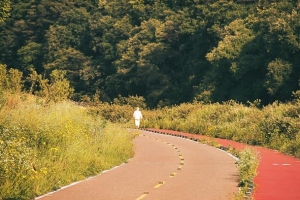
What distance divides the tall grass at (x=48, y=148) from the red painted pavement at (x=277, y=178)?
17.8ft

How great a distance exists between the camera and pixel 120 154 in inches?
1141

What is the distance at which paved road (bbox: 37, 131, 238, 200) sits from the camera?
57.6ft

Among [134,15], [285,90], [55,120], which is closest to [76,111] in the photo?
[55,120]

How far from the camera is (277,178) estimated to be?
21625 millimetres

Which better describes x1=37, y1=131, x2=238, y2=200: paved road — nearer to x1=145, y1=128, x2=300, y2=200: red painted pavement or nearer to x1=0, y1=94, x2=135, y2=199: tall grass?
x1=0, y1=94, x2=135, y2=199: tall grass

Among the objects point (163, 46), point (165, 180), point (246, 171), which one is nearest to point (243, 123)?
point (246, 171)

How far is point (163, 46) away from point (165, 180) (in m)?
68.8

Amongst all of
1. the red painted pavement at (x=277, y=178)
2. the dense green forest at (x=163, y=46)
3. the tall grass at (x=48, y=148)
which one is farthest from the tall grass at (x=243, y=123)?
the tall grass at (x=48, y=148)

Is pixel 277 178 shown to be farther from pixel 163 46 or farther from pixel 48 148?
pixel 163 46

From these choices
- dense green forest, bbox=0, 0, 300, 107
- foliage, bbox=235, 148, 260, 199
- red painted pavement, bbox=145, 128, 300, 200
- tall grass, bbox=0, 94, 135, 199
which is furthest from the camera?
dense green forest, bbox=0, 0, 300, 107

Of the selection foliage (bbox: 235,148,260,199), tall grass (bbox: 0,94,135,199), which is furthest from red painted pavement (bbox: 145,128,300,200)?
tall grass (bbox: 0,94,135,199)

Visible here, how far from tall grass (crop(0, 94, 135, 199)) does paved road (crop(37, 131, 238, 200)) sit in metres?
0.52

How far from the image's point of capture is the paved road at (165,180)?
17.5 meters

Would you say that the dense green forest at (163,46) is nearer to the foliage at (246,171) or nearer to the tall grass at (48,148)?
the tall grass at (48,148)
